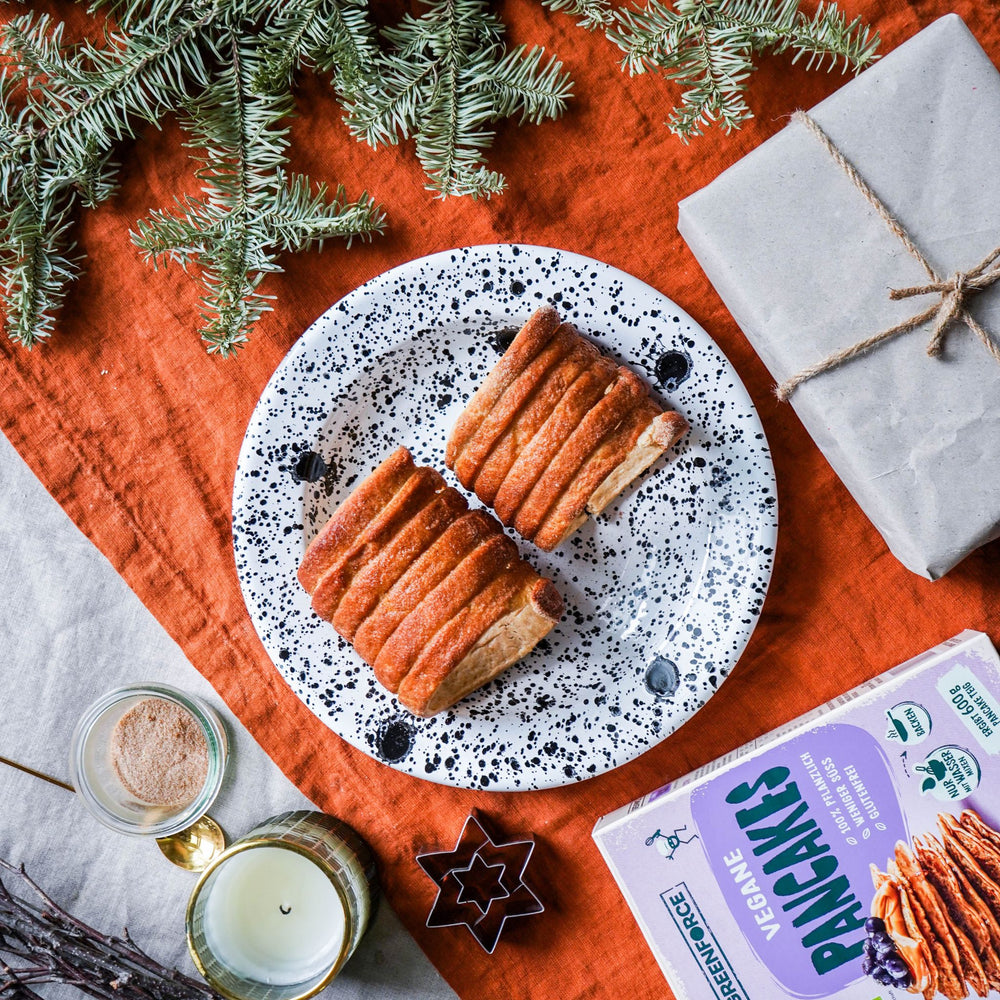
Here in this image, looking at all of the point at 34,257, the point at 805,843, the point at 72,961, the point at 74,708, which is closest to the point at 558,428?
the point at 805,843

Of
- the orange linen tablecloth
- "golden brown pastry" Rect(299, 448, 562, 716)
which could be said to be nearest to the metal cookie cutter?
the orange linen tablecloth

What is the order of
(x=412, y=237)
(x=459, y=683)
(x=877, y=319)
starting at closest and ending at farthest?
(x=877, y=319), (x=459, y=683), (x=412, y=237)

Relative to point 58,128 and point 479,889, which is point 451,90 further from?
point 479,889

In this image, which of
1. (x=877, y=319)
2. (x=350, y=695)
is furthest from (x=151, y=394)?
(x=877, y=319)

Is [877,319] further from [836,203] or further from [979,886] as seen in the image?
[979,886]

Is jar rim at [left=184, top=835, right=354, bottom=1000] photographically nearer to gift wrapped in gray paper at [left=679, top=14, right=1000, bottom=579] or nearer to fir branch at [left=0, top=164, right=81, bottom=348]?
fir branch at [left=0, top=164, right=81, bottom=348]
